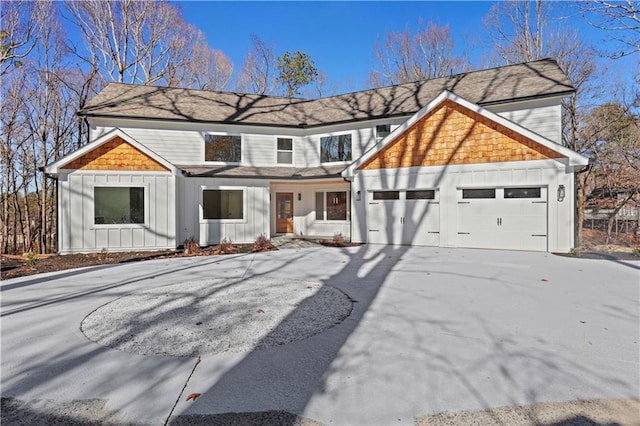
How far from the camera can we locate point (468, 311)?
5.19 meters

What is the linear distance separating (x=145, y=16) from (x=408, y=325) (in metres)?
26.8

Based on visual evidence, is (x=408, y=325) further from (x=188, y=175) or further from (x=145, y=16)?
(x=145, y=16)

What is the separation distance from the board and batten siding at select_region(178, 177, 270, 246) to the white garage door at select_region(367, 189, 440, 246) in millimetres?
4759

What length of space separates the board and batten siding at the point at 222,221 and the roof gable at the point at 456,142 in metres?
4.02

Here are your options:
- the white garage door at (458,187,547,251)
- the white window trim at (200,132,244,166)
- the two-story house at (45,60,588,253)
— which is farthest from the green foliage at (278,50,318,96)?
the white garage door at (458,187,547,251)

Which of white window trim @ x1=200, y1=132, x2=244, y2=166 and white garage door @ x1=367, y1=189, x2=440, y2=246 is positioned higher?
white window trim @ x1=200, y1=132, x2=244, y2=166

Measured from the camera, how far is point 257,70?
29.1 meters

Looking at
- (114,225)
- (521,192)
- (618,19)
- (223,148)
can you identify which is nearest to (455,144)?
(521,192)

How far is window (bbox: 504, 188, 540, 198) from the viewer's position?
35.9ft

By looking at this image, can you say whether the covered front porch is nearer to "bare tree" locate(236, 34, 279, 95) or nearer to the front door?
the front door

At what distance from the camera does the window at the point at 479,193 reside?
11515mm

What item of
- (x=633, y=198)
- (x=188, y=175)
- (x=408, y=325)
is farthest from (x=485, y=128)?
(x=633, y=198)

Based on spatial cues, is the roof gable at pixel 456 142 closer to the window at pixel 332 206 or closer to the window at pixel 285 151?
the window at pixel 332 206

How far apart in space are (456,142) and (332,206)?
6.22 m
